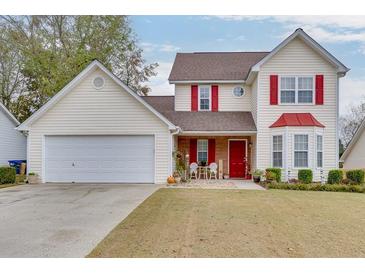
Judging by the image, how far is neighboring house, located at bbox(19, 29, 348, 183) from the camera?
50.6ft

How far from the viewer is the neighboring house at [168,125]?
15414 millimetres

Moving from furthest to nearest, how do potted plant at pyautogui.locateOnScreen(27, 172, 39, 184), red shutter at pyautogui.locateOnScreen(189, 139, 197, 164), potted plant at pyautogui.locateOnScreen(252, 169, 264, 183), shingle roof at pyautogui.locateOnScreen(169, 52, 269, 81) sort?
shingle roof at pyautogui.locateOnScreen(169, 52, 269, 81), red shutter at pyautogui.locateOnScreen(189, 139, 197, 164), potted plant at pyautogui.locateOnScreen(252, 169, 264, 183), potted plant at pyautogui.locateOnScreen(27, 172, 39, 184)

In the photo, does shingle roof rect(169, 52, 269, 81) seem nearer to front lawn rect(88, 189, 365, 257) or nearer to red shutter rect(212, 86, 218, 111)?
red shutter rect(212, 86, 218, 111)

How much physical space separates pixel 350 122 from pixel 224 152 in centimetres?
2250

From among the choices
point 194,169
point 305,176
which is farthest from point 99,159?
point 305,176

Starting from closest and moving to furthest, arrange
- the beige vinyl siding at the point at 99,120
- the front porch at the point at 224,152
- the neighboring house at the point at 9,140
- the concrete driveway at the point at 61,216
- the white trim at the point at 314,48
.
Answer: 1. the concrete driveway at the point at 61,216
2. the beige vinyl siding at the point at 99,120
3. the white trim at the point at 314,48
4. the front porch at the point at 224,152
5. the neighboring house at the point at 9,140

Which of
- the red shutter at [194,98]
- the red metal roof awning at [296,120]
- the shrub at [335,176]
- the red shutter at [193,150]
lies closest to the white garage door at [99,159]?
the red shutter at [193,150]

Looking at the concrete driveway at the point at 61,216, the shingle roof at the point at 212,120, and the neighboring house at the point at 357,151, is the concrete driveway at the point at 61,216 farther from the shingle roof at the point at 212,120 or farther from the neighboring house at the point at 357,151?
the neighboring house at the point at 357,151

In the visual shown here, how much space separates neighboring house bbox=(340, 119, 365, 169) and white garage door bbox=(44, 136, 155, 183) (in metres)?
12.3

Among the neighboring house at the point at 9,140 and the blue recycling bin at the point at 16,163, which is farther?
the blue recycling bin at the point at 16,163

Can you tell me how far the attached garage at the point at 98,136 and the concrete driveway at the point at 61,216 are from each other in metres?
1.43

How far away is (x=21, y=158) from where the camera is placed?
84.0ft

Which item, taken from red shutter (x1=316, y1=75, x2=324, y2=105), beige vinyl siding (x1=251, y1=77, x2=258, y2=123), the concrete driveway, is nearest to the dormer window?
beige vinyl siding (x1=251, y1=77, x2=258, y2=123)
